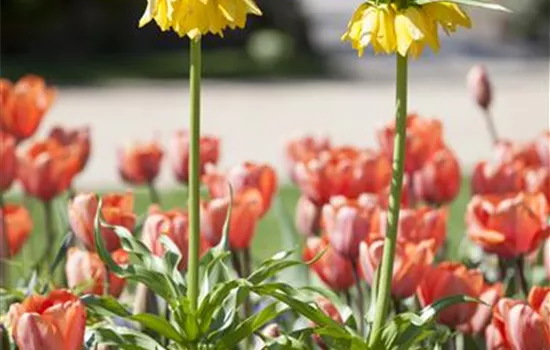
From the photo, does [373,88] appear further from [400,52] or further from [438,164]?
[400,52]

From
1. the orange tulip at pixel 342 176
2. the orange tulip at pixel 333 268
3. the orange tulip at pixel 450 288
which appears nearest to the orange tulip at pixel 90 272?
the orange tulip at pixel 333 268

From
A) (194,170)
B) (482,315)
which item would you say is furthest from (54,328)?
Result: (482,315)

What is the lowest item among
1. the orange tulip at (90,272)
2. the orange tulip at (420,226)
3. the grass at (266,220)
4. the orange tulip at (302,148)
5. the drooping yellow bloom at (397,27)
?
the grass at (266,220)

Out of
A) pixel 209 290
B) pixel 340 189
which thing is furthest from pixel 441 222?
pixel 209 290

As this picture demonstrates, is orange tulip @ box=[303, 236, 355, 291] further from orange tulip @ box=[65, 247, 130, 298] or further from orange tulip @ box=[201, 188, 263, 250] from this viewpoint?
orange tulip @ box=[65, 247, 130, 298]

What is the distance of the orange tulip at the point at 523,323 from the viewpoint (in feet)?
5.15

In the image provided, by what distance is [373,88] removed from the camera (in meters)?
14.7

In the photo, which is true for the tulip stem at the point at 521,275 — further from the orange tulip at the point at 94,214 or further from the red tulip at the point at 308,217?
the orange tulip at the point at 94,214

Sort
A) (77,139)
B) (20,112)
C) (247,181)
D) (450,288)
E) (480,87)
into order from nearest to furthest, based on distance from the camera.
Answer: (450,288)
(247,181)
(20,112)
(77,139)
(480,87)

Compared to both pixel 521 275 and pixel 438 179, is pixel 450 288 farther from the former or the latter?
pixel 438 179

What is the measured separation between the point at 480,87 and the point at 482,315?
100 cm

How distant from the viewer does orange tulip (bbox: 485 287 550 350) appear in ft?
5.15

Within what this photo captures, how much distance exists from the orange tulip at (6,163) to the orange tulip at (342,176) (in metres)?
0.43

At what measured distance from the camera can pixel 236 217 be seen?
2027 millimetres
